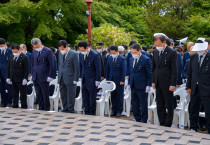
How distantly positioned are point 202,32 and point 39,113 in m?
21.7

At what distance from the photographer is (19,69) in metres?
9.54

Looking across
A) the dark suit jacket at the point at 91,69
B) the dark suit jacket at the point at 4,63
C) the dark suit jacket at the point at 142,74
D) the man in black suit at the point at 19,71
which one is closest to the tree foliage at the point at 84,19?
the dark suit jacket at the point at 4,63

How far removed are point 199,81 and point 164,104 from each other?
998 millimetres

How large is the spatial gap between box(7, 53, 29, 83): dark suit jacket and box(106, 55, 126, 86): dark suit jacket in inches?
90.1

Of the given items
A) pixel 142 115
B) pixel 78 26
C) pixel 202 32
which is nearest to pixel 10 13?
pixel 78 26

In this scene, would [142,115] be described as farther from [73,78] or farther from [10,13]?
[10,13]

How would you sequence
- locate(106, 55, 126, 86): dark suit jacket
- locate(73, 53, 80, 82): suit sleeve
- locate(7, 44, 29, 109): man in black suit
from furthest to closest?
locate(7, 44, 29, 109): man in black suit → locate(106, 55, 126, 86): dark suit jacket → locate(73, 53, 80, 82): suit sleeve

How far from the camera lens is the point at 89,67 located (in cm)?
879

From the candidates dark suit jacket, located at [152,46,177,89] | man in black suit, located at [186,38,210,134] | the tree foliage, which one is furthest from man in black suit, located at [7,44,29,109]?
the tree foliage

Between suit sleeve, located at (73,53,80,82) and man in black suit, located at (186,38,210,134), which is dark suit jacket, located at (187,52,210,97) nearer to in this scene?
man in black suit, located at (186,38,210,134)

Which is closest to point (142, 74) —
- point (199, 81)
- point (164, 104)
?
point (164, 104)

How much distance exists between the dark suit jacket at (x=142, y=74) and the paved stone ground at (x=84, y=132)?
0.87m

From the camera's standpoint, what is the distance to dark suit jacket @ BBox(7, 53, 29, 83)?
948 centimetres

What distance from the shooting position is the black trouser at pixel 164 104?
7186 millimetres
